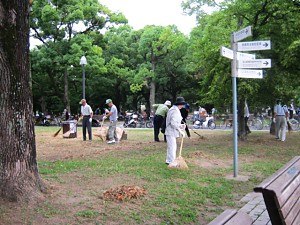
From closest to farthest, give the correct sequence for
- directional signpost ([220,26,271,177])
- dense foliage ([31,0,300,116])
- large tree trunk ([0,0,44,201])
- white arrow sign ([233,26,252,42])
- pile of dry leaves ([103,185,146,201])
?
large tree trunk ([0,0,44,201]) → pile of dry leaves ([103,185,146,201]) → white arrow sign ([233,26,252,42]) → directional signpost ([220,26,271,177]) → dense foliage ([31,0,300,116])

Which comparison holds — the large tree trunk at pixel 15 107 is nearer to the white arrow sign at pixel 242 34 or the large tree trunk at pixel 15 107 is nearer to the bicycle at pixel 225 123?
the white arrow sign at pixel 242 34

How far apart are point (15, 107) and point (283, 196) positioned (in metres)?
3.73

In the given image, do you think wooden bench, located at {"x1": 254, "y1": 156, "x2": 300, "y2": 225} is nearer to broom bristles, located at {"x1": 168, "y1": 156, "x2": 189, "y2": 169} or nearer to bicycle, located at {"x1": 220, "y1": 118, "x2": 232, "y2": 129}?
broom bristles, located at {"x1": 168, "y1": 156, "x2": 189, "y2": 169}

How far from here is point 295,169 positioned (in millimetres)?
3361

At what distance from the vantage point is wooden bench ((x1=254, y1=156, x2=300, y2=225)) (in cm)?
248

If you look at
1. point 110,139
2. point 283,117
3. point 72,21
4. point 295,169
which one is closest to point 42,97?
point 72,21

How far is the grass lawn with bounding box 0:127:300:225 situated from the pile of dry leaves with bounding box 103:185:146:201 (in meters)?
0.08

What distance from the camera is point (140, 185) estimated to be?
20.2 feet

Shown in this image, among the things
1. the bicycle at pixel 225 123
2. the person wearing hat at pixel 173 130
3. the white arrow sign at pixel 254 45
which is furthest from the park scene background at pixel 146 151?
the bicycle at pixel 225 123

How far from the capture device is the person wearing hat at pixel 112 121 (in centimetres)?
1309

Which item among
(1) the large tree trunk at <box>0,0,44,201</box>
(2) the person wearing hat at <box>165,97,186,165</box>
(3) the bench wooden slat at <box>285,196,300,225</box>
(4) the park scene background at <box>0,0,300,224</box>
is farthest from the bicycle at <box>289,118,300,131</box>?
(3) the bench wooden slat at <box>285,196,300,225</box>

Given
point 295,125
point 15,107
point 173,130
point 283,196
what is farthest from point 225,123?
point 283,196

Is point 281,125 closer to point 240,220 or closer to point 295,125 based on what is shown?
point 295,125

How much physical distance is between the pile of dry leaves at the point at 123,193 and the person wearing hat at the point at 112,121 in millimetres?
7650
